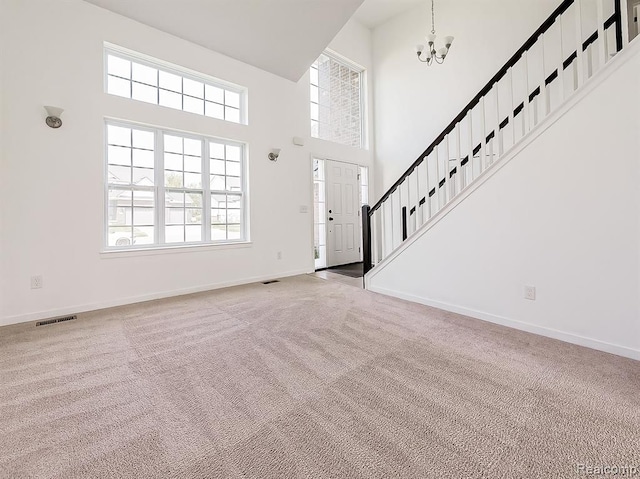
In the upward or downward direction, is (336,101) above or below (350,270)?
above

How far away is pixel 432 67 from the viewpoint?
5.24 m

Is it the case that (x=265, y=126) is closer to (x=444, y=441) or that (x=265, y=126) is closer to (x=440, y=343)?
(x=440, y=343)

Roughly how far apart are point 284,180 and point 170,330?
302 cm

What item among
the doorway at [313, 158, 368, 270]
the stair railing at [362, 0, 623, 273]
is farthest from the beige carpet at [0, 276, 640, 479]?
the doorway at [313, 158, 368, 270]

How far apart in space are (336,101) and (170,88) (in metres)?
3.31

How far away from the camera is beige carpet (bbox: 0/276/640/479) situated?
1169 millimetres

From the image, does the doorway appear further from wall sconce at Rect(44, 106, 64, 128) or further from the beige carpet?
wall sconce at Rect(44, 106, 64, 128)

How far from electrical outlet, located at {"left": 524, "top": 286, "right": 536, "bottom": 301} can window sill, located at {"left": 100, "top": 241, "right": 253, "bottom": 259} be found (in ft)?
11.7

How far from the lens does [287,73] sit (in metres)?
4.78

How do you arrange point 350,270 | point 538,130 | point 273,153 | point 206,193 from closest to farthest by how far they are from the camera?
point 538,130 < point 206,193 < point 273,153 < point 350,270

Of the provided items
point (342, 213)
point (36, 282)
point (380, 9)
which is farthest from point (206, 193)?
point (380, 9)

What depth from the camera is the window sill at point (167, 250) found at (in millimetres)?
3363

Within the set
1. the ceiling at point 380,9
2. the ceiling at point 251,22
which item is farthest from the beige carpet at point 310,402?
the ceiling at point 380,9

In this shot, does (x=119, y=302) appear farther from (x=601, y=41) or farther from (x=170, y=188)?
(x=601, y=41)
